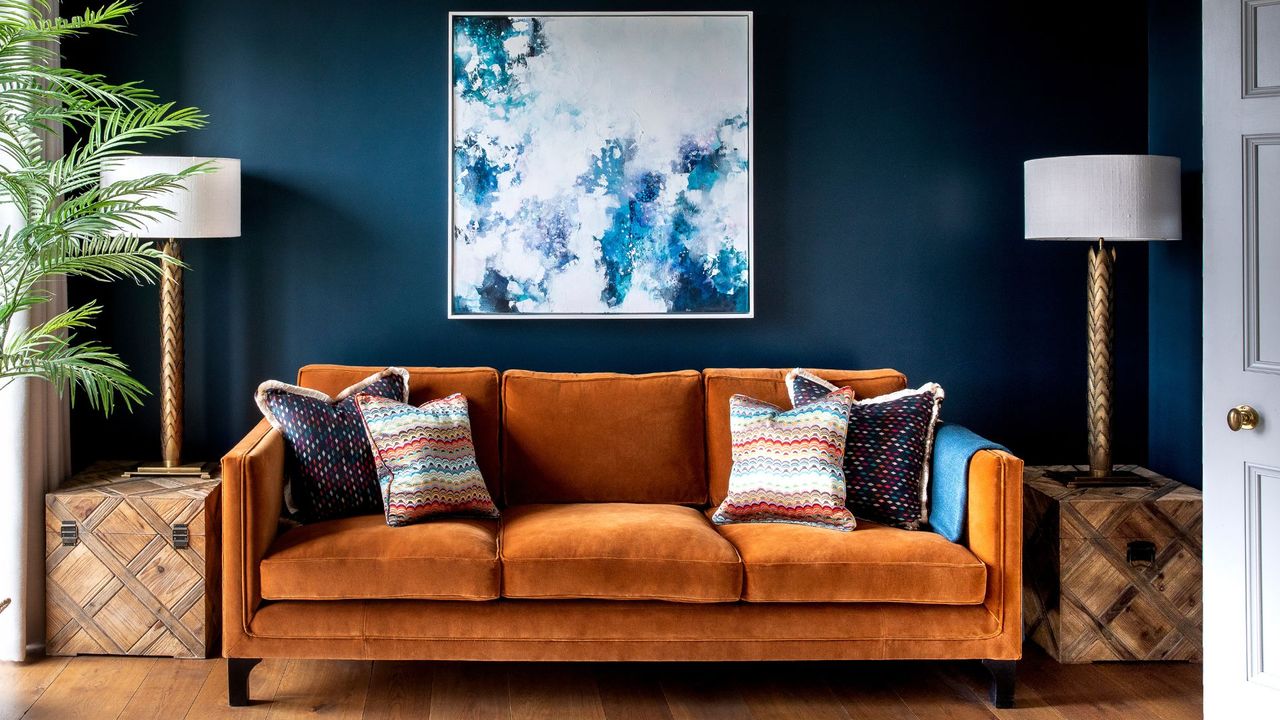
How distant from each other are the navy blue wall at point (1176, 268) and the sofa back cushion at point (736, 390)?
1048 mm

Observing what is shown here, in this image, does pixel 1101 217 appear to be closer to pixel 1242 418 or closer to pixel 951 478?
pixel 951 478

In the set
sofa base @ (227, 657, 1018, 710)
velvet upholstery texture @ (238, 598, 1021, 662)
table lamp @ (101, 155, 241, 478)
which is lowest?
sofa base @ (227, 657, 1018, 710)

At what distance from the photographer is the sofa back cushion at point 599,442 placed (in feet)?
12.3

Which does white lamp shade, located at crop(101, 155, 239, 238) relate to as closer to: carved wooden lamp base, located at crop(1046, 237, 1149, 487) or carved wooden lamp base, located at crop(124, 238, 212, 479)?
carved wooden lamp base, located at crop(124, 238, 212, 479)

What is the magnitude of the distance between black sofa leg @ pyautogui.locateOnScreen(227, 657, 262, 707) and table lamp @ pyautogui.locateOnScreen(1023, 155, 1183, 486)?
2.63m

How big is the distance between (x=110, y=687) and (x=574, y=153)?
90.6 inches

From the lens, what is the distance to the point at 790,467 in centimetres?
341

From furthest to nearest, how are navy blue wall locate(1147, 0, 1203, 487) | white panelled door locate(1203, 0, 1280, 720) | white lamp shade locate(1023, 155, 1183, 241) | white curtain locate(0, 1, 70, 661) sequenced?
navy blue wall locate(1147, 0, 1203, 487) → white lamp shade locate(1023, 155, 1183, 241) → white curtain locate(0, 1, 70, 661) → white panelled door locate(1203, 0, 1280, 720)

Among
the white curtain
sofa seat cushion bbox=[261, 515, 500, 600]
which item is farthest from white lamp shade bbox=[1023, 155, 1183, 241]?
the white curtain

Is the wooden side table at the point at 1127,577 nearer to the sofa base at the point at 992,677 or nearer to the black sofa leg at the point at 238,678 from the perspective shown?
the sofa base at the point at 992,677

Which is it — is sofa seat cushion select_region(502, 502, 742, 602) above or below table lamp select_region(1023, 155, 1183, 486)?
below

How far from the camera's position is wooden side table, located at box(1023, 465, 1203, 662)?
349 centimetres

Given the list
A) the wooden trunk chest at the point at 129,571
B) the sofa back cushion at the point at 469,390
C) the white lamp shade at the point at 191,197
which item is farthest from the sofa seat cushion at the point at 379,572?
the white lamp shade at the point at 191,197

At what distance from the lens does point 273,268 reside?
4.11 m
